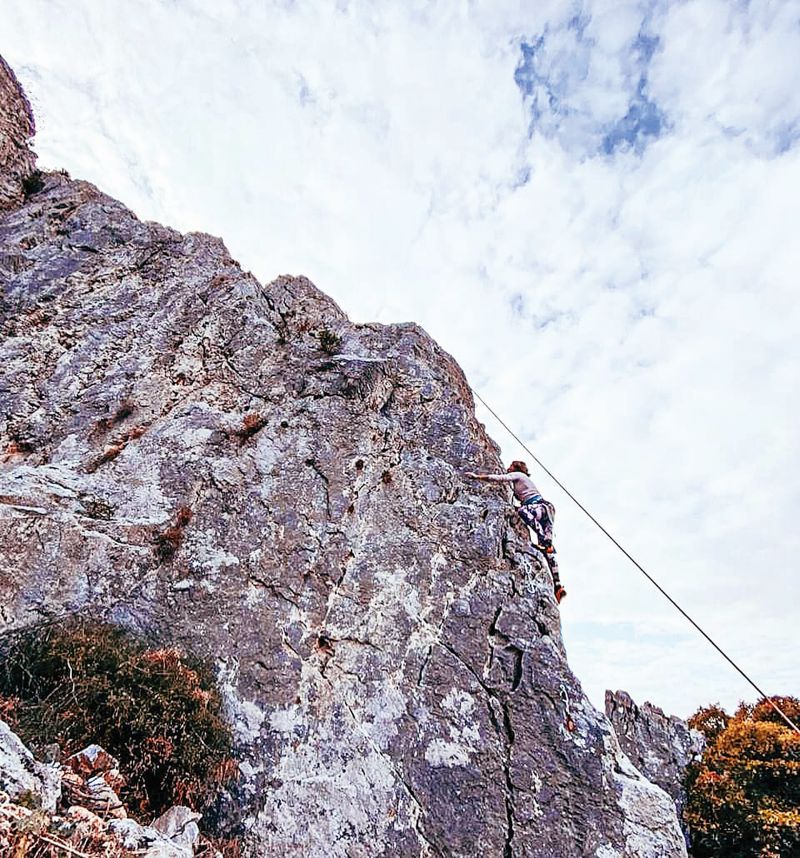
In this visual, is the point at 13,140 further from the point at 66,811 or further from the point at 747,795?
the point at 747,795

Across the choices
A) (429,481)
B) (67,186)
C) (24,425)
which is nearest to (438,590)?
(429,481)

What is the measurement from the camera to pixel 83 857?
4.71 meters

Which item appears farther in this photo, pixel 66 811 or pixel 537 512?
pixel 537 512

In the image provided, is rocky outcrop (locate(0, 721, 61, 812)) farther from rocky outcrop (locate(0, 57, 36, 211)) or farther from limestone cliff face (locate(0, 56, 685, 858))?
rocky outcrop (locate(0, 57, 36, 211))

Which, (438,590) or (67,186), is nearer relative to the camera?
(438,590)

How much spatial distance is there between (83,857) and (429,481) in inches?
350

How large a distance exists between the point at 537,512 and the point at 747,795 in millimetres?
8878

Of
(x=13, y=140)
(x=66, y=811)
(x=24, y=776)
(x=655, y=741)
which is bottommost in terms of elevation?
(x=66, y=811)

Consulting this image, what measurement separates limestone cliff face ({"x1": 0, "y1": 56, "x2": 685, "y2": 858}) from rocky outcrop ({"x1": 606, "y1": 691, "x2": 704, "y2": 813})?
6081mm

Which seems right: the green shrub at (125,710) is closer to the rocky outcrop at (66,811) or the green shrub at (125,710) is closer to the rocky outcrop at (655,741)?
the rocky outcrop at (66,811)

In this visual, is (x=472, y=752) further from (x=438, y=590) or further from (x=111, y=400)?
(x=111, y=400)

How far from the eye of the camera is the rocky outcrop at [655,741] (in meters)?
14.3

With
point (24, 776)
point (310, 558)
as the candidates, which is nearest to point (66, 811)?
point (24, 776)

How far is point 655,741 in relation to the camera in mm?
14930
